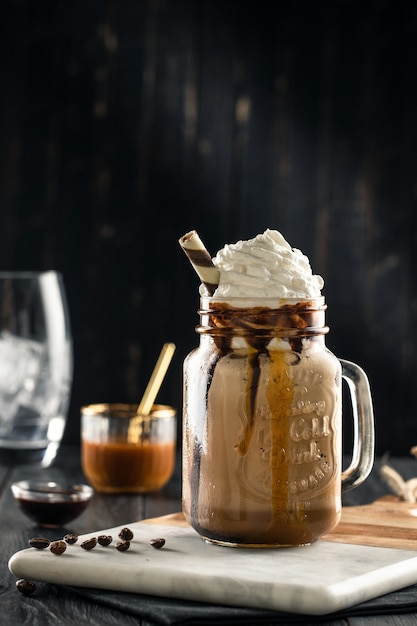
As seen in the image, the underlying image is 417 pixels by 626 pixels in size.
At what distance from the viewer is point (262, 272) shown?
116cm

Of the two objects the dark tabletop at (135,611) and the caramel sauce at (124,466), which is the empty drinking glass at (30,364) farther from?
the dark tabletop at (135,611)

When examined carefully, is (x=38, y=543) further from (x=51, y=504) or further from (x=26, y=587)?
(x=51, y=504)

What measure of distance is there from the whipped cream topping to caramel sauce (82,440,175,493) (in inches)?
26.7

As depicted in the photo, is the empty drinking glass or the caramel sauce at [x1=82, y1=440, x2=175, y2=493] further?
the empty drinking glass

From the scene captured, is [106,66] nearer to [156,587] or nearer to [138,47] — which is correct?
[138,47]

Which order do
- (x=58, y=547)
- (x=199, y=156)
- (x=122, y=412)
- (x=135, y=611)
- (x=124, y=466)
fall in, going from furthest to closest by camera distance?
1. (x=199, y=156)
2. (x=122, y=412)
3. (x=124, y=466)
4. (x=58, y=547)
5. (x=135, y=611)

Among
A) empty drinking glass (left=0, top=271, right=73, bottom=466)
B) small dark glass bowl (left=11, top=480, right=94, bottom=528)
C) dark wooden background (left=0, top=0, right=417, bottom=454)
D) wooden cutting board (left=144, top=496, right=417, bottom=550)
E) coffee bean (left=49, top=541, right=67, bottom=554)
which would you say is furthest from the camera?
dark wooden background (left=0, top=0, right=417, bottom=454)

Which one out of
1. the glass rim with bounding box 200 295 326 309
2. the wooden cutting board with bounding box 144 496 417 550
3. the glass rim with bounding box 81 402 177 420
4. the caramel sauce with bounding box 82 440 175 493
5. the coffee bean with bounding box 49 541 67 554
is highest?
the glass rim with bounding box 200 295 326 309

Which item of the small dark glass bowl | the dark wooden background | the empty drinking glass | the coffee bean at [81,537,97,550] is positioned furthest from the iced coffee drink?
the dark wooden background

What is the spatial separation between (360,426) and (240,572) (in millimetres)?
320

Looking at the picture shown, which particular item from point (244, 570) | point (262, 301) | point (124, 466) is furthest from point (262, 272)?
point (124, 466)

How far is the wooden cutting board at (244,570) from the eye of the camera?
97 centimetres

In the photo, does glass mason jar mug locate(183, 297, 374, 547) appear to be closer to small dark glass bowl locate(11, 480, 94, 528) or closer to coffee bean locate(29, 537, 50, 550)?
coffee bean locate(29, 537, 50, 550)

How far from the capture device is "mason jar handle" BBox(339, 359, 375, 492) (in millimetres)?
1258
